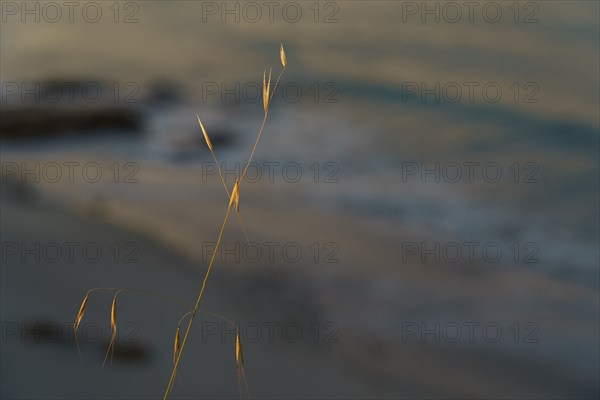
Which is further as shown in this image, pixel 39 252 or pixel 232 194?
pixel 39 252

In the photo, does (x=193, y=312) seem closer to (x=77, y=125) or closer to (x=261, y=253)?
(x=261, y=253)

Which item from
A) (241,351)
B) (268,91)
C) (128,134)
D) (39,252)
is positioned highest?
(128,134)

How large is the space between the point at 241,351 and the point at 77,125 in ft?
9.45

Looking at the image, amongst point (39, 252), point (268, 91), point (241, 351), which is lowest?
point (241, 351)

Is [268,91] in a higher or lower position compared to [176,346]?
higher

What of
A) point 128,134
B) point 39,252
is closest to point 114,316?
point 39,252

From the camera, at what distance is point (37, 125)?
3.89 m

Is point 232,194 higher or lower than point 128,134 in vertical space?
lower

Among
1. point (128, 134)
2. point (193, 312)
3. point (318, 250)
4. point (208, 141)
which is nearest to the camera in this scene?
point (193, 312)

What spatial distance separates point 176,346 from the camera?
135cm

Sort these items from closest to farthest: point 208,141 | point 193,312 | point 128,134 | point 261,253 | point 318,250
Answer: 1. point 193,312
2. point 208,141
3. point 261,253
4. point 318,250
5. point 128,134

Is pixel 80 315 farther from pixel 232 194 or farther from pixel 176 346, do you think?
pixel 232 194

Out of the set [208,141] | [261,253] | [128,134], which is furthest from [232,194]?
[128,134]

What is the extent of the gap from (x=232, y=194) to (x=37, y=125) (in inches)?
110
